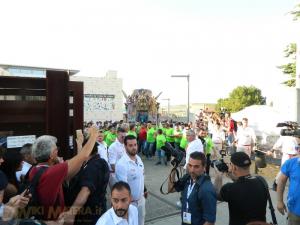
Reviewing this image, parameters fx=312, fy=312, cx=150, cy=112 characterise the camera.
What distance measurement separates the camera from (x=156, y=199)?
24.7 ft

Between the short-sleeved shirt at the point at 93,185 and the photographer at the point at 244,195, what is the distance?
4.16ft

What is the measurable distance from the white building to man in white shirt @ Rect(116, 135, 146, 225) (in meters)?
34.9

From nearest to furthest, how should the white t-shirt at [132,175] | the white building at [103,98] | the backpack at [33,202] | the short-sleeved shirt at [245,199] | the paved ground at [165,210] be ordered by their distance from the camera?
the backpack at [33,202] < the short-sleeved shirt at [245,199] < the white t-shirt at [132,175] < the paved ground at [165,210] < the white building at [103,98]

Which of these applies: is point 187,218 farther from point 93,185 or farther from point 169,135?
point 169,135

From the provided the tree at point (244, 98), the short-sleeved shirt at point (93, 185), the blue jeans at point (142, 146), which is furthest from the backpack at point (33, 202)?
the tree at point (244, 98)

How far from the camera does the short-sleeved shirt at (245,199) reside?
3119 mm

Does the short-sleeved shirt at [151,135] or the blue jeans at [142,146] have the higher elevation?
the short-sleeved shirt at [151,135]

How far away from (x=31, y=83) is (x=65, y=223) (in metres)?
2.19

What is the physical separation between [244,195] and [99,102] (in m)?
38.0

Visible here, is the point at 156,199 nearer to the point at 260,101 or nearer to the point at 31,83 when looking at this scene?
the point at 31,83

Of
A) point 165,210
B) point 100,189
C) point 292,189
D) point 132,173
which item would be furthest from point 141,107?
point 100,189

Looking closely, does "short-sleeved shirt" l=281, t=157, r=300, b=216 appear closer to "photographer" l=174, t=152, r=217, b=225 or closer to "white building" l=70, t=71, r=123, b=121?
"photographer" l=174, t=152, r=217, b=225

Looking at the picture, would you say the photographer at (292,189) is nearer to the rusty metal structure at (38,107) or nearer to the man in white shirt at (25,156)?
the rusty metal structure at (38,107)

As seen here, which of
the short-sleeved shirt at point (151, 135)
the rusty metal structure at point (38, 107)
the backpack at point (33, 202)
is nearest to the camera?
the backpack at point (33, 202)
